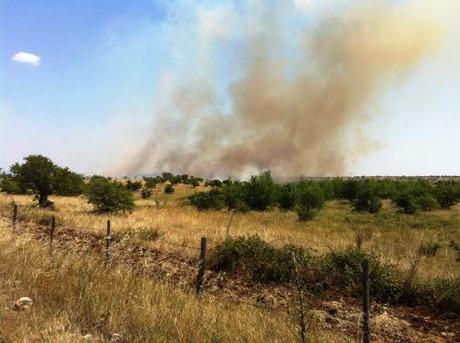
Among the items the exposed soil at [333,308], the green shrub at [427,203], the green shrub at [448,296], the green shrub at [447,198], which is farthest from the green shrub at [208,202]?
the green shrub at [448,296]

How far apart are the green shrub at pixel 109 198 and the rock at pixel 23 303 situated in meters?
25.9

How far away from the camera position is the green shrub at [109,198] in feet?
108

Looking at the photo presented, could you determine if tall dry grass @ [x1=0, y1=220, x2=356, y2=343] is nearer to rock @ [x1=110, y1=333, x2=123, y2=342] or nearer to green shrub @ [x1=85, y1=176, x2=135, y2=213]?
rock @ [x1=110, y1=333, x2=123, y2=342]

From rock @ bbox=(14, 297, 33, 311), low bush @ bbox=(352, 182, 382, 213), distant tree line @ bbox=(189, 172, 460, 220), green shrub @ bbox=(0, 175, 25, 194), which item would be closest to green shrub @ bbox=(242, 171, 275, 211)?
distant tree line @ bbox=(189, 172, 460, 220)

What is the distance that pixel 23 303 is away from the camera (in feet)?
22.3

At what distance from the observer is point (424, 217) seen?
110 ft

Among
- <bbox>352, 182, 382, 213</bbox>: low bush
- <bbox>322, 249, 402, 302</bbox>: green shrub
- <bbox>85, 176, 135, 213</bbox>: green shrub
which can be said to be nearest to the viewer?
<bbox>322, 249, 402, 302</bbox>: green shrub

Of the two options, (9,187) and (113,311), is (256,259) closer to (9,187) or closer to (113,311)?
(113,311)

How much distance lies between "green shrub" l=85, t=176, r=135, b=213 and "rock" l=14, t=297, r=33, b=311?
2593cm

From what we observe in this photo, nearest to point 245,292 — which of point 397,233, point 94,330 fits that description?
point 94,330

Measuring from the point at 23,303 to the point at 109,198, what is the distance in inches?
1043

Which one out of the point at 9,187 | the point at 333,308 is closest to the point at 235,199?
the point at 9,187

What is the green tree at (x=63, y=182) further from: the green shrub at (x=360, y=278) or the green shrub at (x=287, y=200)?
the green shrub at (x=360, y=278)

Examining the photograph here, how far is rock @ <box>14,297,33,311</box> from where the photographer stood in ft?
21.8
